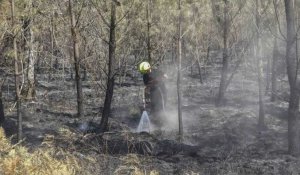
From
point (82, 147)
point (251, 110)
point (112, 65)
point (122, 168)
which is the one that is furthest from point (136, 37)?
point (122, 168)

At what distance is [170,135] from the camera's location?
1304 cm

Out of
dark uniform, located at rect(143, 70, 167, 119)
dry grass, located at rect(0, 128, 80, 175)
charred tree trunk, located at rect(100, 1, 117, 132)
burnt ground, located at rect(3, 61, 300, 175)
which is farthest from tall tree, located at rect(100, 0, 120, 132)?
dry grass, located at rect(0, 128, 80, 175)

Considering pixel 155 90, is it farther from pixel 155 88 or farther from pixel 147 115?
pixel 147 115

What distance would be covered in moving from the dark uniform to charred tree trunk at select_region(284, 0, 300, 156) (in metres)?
5.00

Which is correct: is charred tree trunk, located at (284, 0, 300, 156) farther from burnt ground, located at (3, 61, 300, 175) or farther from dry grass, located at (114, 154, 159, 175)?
dry grass, located at (114, 154, 159, 175)

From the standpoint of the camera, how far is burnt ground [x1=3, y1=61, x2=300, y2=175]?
9.66 m

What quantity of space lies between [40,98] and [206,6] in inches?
458

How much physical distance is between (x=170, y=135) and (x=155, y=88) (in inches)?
78.6

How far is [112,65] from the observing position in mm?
12578

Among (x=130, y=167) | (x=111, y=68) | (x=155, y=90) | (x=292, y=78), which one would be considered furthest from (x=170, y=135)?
(x=130, y=167)

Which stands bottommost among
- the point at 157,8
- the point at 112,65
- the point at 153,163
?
the point at 153,163

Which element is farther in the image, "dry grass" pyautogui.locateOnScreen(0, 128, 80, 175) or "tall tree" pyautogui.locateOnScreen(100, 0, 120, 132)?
"tall tree" pyautogui.locateOnScreen(100, 0, 120, 132)

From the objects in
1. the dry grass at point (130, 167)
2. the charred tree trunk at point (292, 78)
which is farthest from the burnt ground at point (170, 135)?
the charred tree trunk at point (292, 78)

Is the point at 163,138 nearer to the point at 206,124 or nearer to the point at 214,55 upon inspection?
the point at 206,124
